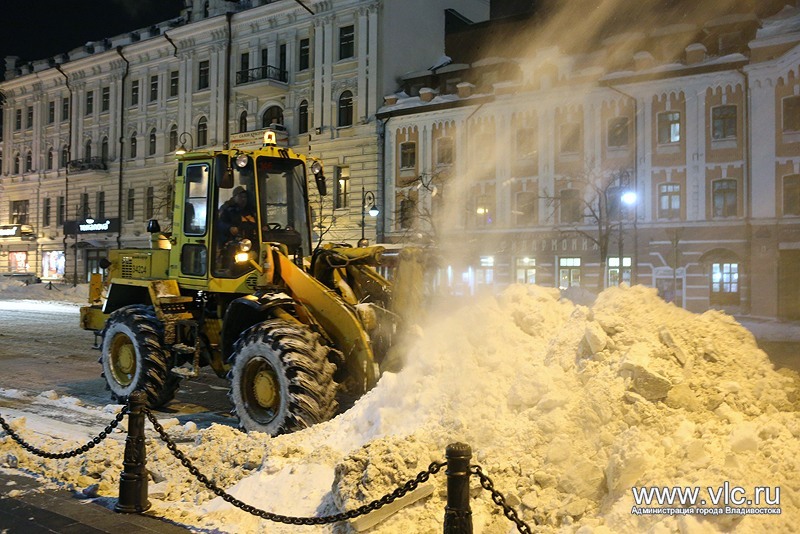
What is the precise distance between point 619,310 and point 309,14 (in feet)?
109

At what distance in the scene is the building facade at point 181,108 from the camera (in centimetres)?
3516

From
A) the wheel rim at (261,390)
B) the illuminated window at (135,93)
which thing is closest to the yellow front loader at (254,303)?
the wheel rim at (261,390)

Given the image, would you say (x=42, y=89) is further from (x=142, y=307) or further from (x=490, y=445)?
(x=490, y=445)

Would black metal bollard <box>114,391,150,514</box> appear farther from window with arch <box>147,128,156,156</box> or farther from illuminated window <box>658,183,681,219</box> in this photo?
window with arch <box>147,128,156,156</box>

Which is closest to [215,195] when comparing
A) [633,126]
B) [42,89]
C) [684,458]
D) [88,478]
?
[88,478]

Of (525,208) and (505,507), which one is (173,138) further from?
(505,507)

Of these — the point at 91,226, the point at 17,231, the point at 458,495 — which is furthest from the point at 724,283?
the point at 17,231

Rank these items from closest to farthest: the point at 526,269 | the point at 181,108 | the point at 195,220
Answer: the point at 195,220
the point at 526,269
the point at 181,108

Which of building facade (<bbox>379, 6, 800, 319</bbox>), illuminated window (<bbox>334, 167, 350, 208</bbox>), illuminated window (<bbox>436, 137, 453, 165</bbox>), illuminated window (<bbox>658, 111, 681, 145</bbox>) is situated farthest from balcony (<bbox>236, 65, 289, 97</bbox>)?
illuminated window (<bbox>658, 111, 681, 145</bbox>)

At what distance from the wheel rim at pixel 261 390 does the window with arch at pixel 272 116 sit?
3140 centimetres

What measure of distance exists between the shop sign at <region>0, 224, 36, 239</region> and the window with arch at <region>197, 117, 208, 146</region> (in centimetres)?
1779

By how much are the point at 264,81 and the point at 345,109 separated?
4478 mm

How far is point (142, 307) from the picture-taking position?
10234 millimetres

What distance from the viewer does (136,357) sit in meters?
9.86
